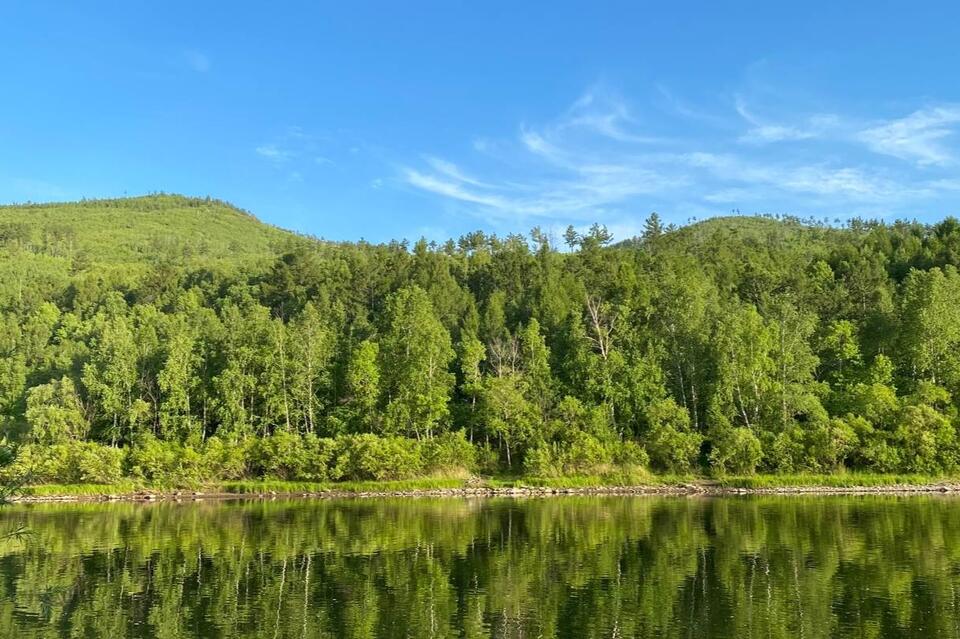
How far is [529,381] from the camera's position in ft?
248

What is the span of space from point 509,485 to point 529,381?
14.0 meters

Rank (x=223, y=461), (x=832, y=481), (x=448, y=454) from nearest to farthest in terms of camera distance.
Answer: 1. (x=832, y=481)
2. (x=223, y=461)
3. (x=448, y=454)

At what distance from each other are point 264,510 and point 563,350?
40.4m

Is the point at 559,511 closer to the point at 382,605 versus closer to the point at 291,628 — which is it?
the point at 382,605

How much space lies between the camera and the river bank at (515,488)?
196 feet

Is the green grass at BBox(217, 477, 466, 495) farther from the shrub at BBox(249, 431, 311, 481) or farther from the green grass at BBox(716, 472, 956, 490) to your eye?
the green grass at BBox(716, 472, 956, 490)

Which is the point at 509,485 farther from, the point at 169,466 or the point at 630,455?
the point at 169,466

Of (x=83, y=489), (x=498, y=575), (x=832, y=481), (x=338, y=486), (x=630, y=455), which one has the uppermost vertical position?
(x=630, y=455)

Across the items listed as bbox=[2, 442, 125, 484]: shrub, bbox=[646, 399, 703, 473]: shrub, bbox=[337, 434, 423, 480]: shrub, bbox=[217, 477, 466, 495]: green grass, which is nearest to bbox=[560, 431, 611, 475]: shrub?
bbox=[646, 399, 703, 473]: shrub

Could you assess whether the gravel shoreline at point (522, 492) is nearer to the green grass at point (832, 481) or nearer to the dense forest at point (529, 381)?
the green grass at point (832, 481)

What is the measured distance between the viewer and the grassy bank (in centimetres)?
6072

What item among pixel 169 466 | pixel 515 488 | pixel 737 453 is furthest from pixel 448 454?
pixel 737 453

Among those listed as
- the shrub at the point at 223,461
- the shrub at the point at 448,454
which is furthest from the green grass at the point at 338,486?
the shrub at the point at 448,454

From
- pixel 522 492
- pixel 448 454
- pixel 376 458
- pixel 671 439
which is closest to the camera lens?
pixel 522 492
